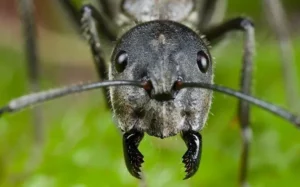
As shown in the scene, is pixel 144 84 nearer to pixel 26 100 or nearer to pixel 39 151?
pixel 26 100

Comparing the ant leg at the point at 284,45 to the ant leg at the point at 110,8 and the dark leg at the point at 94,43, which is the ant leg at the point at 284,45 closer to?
the ant leg at the point at 110,8

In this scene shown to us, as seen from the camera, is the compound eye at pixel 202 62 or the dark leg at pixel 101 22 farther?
the dark leg at pixel 101 22

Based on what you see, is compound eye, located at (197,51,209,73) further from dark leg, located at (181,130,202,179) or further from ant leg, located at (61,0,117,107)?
ant leg, located at (61,0,117,107)

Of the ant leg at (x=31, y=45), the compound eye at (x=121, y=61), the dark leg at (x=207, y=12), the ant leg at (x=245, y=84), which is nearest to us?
the compound eye at (x=121, y=61)

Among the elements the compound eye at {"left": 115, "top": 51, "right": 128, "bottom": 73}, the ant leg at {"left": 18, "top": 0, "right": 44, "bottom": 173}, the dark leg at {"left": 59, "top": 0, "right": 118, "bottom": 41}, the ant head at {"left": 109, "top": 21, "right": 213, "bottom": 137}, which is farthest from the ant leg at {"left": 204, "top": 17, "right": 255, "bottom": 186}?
the ant leg at {"left": 18, "top": 0, "right": 44, "bottom": 173}

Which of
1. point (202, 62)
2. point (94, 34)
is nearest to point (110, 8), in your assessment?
point (94, 34)

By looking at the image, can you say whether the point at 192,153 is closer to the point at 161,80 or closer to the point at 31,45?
the point at 161,80

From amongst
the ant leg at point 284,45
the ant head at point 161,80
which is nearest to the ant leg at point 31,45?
the ant head at point 161,80
